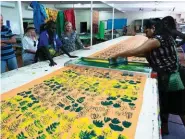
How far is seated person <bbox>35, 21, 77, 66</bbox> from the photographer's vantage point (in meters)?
2.15

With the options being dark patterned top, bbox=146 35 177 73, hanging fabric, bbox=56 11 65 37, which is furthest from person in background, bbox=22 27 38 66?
dark patterned top, bbox=146 35 177 73

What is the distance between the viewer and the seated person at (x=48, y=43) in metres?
2.15

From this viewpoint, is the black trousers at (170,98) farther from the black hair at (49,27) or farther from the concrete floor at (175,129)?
the black hair at (49,27)

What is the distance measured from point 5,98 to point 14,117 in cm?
30

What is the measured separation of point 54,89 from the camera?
1385 millimetres

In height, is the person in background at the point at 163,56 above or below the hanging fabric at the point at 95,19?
below

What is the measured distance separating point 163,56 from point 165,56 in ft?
0.06

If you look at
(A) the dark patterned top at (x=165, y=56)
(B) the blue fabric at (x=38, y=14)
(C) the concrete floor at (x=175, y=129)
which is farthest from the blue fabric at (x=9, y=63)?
(C) the concrete floor at (x=175, y=129)

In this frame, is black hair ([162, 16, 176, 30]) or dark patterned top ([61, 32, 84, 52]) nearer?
black hair ([162, 16, 176, 30])

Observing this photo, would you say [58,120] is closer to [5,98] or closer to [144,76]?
[5,98]

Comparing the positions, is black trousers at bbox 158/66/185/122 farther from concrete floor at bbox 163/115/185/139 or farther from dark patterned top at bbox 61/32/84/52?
dark patterned top at bbox 61/32/84/52

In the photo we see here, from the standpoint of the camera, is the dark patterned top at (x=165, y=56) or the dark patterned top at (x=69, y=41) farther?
the dark patterned top at (x=69, y=41)

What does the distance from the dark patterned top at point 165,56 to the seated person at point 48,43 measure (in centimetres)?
114

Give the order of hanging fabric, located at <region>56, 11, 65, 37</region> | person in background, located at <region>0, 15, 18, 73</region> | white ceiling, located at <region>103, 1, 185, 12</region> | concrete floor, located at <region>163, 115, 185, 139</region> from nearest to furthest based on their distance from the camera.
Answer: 1. concrete floor, located at <region>163, 115, 185, 139</region>
2. person in background, located at <region>0, 15, 18, 73</region>
3. hanging fabric, located at <region>56, 11, 65, 37</region>
4. white ceiling, located at <region>103, 1, 185, 12</region>
